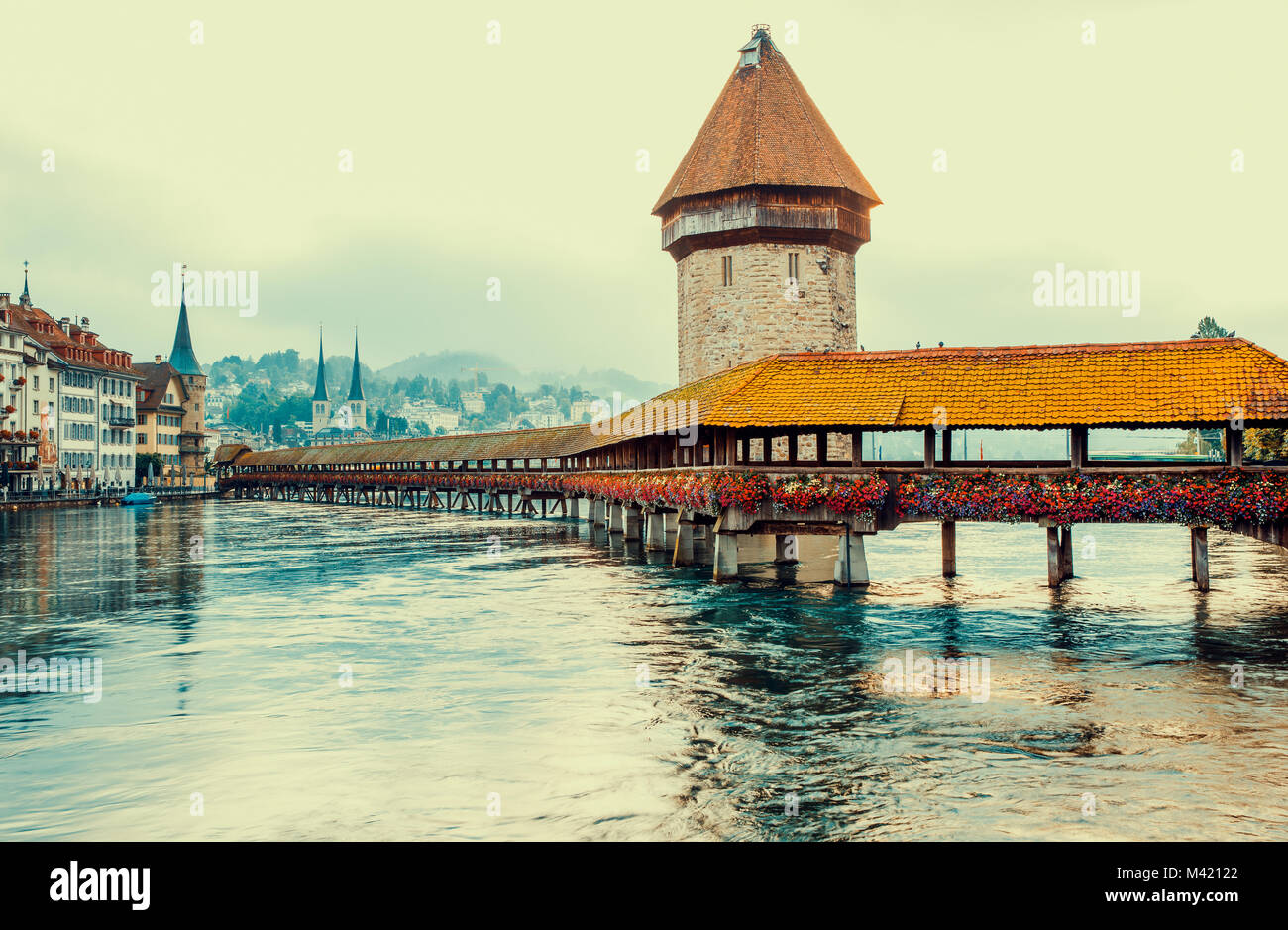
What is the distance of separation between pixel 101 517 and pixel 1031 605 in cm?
5289

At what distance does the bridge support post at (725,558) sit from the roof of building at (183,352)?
100.0 metres

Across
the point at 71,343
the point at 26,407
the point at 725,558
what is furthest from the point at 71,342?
the point at 725,558

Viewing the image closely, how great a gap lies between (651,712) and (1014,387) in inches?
462

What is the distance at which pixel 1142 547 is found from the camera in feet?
118

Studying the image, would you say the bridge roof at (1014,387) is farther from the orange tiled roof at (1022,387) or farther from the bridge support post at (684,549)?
the bridge support post at (684,549)

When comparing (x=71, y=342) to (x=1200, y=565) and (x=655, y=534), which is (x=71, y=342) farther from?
(x=1200, y=565)

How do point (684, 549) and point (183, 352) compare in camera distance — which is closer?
point (684, 549)

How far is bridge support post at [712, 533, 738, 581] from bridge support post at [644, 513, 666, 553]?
8.91m

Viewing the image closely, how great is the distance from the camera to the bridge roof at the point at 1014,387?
18.6 metres

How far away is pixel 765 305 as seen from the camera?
1692 inches

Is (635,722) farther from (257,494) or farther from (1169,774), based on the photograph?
(257,494)

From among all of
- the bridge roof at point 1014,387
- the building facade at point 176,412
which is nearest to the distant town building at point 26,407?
the building facade at point 176,412

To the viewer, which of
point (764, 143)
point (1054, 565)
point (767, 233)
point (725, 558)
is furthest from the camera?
point (764, 143)
